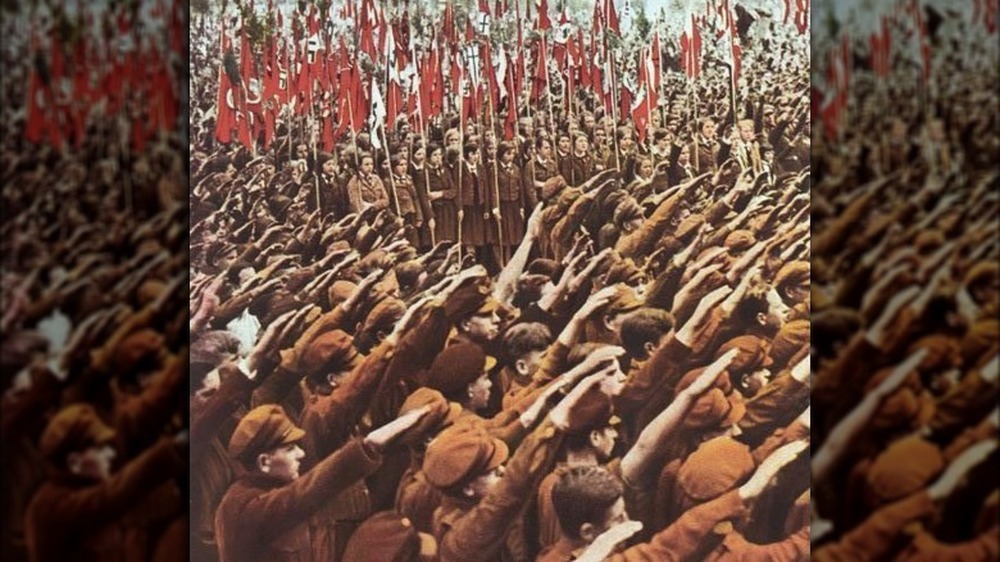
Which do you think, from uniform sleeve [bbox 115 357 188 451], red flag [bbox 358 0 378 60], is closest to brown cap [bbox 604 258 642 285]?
red flag [bbox 358 0 378 60]

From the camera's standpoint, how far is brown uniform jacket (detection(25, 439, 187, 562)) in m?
2.65

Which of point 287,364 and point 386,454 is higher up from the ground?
point 287,364

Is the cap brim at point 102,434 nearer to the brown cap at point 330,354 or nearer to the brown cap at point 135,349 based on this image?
the brown cap at point 135,349

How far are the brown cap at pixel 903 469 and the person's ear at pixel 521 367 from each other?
2.23ft

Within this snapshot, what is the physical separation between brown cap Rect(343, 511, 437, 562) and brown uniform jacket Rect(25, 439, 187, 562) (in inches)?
14.4

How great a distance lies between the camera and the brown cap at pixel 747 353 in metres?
2.66

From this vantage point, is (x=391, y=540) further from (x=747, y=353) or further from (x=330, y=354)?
(x=747, y=353)

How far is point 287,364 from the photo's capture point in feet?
8.80

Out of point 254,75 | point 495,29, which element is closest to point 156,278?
point 254,75

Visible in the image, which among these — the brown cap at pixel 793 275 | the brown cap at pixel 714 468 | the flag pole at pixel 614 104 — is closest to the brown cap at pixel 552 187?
the flag pole at pixel 614 104

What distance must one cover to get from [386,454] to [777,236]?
845mm

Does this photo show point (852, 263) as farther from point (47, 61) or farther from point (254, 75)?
point (47, 61)

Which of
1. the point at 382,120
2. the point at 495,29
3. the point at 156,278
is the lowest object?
the point at 156,278

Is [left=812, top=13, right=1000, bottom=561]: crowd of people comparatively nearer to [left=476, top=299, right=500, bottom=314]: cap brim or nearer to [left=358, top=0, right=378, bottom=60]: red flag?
[left=476, top=299, right=500, bottom=314]: cap brim
